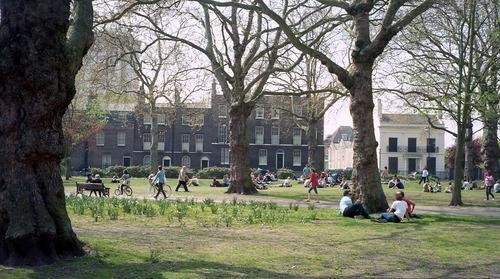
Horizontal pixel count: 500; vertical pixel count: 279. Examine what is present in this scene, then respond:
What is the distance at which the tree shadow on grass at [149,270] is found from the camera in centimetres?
770

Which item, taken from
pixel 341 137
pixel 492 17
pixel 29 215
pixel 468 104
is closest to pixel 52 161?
pixel 29 215

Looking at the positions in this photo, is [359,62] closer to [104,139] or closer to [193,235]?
[193,235]

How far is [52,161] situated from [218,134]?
235 ft

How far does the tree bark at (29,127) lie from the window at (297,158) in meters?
72.8

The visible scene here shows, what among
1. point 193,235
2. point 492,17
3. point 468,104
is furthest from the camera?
point 492,17

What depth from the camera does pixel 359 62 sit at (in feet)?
60.1

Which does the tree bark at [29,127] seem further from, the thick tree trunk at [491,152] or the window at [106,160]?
the window at [106,160]

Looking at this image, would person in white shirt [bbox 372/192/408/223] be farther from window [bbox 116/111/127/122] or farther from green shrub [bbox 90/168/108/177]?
window [bbox 116/111/127/122]

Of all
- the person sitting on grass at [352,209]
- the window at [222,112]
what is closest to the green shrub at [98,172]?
the window at [222,112]

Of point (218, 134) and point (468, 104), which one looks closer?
A: point (468, 104)

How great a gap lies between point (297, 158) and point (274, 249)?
231 ft

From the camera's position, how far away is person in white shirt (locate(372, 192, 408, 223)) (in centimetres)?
1581

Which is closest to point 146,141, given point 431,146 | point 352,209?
point 431,146

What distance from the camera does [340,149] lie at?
105438mm
